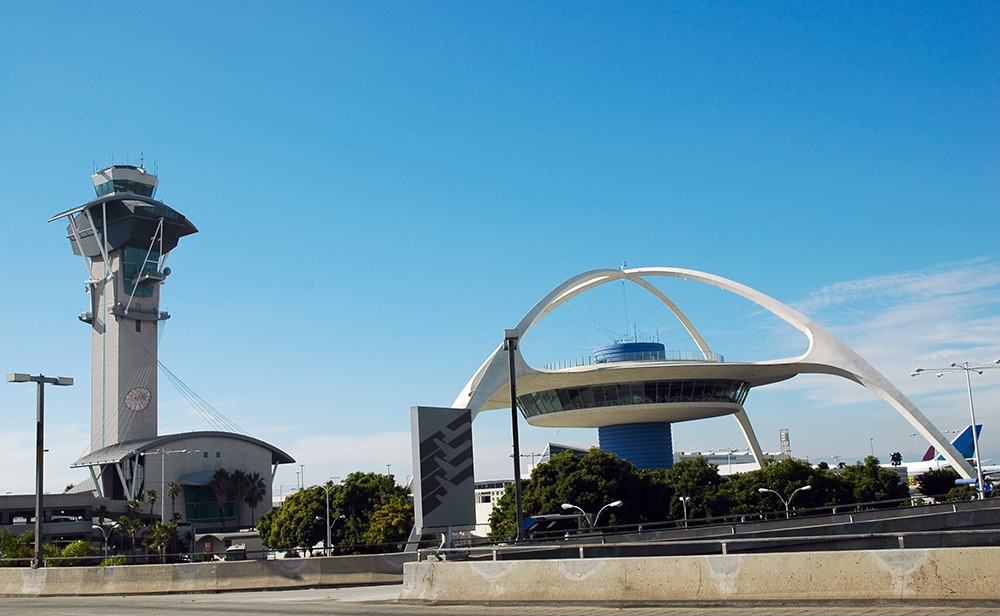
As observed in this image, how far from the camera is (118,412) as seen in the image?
404ft

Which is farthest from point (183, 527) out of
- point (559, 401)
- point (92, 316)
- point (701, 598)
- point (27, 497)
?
point (701, 598)

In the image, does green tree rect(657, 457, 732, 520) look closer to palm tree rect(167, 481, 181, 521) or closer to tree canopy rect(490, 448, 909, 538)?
tree canopy rect(490, 448, 909, 538)

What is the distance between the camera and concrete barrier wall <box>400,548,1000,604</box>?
45.2ft

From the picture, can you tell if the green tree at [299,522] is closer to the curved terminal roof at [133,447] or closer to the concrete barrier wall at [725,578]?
the curved terminal roof at [133,447]

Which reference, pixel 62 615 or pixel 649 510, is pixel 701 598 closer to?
pixel 62 615

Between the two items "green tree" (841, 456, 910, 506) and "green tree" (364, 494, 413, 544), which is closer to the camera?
"green tree" (364, 494, 413, 544)

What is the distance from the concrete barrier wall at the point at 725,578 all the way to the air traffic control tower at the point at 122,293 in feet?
374

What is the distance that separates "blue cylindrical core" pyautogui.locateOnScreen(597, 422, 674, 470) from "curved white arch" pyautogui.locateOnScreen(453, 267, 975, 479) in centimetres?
1363

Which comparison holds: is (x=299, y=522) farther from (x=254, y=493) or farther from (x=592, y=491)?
(x=254, y=493)

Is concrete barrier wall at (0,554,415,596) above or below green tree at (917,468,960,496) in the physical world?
above

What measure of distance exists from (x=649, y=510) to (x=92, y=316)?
81627 millimetres

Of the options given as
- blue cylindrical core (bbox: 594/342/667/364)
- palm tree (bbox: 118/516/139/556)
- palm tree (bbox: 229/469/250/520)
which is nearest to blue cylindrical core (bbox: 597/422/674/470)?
blue cylindrical core (bbox: 594/342/667/364)

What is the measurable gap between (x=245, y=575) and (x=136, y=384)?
346 ft

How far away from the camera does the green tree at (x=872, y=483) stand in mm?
89875
